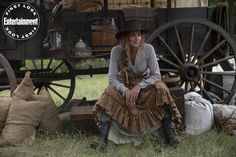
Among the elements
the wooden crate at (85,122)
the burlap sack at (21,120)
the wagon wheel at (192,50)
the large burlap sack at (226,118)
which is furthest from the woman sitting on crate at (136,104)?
the wagon wheel at (192,50)

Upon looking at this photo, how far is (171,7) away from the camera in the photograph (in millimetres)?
7469

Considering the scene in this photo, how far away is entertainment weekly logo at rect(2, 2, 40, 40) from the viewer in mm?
6809

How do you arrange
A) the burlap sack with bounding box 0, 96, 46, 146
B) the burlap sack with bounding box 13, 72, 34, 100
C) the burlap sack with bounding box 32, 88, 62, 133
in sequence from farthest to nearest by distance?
the burlap sack with bounding box 32, 88, 62, 133 → the burlap sack with bounding box 13, 72, 34, 100 → the burlap sack with bounding box 0, 96, 46, 146

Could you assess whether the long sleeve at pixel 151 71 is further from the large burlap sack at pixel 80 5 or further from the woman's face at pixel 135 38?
the large burlap sack at pixel 80 5

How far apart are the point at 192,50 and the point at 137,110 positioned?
7.34 feet

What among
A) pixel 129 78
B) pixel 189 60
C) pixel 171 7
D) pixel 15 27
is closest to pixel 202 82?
pixel 189 60

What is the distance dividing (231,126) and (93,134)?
1.65 metres


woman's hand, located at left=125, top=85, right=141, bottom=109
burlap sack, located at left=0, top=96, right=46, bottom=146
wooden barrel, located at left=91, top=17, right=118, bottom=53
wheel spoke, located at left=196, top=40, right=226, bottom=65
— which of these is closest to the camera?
woman's hand, located at left=125, top=85, right=141, bottom=109

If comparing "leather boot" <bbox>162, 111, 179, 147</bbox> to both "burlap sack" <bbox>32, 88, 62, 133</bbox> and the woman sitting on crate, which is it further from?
"burlap sack" <bbox>32, 88, 62, 133</bbox>

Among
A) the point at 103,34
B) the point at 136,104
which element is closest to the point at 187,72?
the point at 103,34

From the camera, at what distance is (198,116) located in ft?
20.4

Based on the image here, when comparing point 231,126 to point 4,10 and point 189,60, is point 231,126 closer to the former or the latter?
point 189,60

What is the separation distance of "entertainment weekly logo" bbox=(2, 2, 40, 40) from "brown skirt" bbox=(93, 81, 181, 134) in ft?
6.56

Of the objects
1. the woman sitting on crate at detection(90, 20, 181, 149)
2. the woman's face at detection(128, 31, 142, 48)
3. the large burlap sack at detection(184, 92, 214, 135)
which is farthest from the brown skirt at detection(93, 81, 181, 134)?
the large burlap sack at detection(184, 92, 214, 135)
